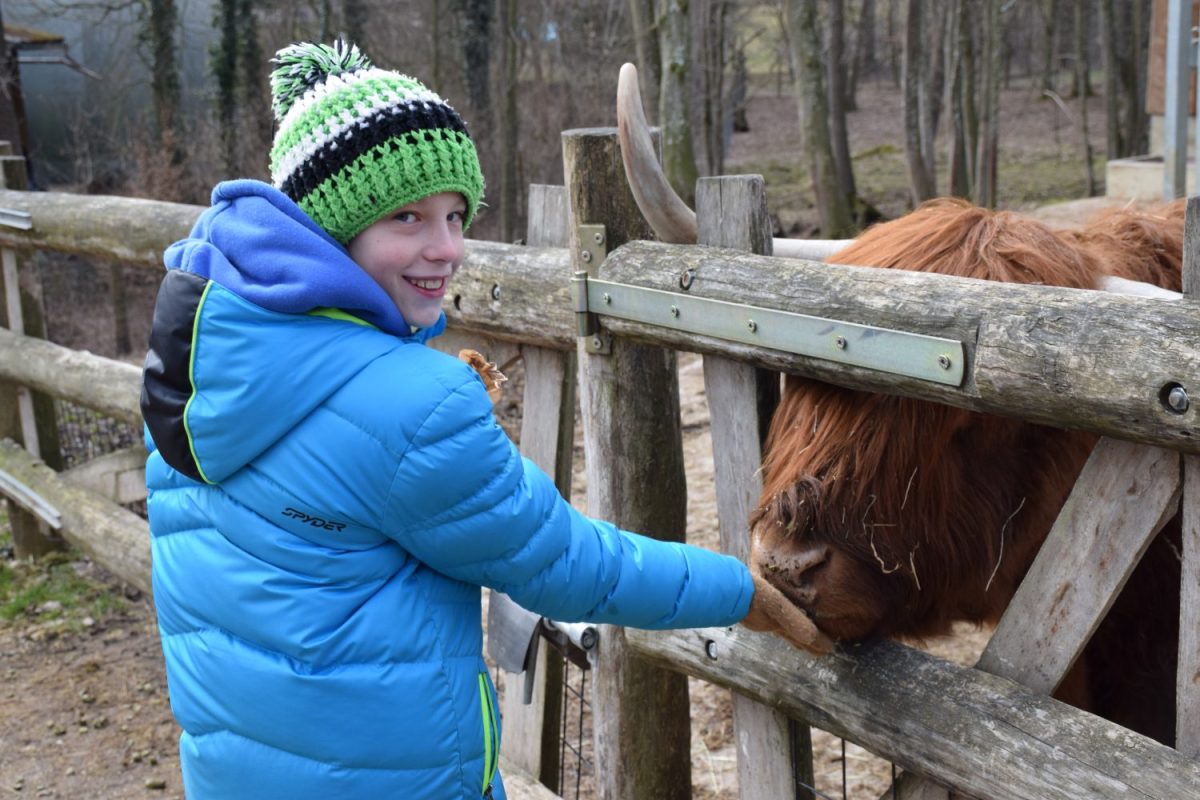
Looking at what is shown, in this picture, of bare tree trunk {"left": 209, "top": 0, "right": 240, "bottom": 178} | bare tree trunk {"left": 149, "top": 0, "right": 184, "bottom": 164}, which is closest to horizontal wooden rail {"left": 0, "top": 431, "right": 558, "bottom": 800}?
bare tree trunk {"left": 209, "top": 0, "right": 240, "bottom": 178}

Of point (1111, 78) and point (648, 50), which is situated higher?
point (648, 50)

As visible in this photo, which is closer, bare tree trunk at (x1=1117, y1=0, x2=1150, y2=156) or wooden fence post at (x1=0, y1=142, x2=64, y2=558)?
wooden fence post at (x1=0, y1=142, x2=64, y2=558)

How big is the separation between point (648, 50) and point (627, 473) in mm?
9382

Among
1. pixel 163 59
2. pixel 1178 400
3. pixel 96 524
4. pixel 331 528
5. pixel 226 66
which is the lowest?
pixel 96 524

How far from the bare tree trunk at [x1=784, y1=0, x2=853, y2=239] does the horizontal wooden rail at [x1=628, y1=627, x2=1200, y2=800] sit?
414 inches

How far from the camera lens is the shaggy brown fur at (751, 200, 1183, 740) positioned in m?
2.32

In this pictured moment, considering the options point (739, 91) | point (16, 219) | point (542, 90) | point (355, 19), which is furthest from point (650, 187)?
point (739, 91)

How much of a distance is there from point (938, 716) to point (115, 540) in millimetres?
4005

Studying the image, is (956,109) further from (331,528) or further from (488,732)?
(331,528)

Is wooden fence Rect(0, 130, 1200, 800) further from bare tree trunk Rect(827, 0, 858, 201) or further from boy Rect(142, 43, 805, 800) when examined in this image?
bare tree trunk Rect(827, 0, 858, 201)

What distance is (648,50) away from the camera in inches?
467

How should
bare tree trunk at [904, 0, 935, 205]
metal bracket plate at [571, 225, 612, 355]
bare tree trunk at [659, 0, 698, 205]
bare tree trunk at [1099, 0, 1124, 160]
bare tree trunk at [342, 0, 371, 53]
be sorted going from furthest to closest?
bare tree trunk at [342, 0, 371, 53]
bare tree trunk at [1099, 0, 1124, 160]
bare tree trunk at [904, 0, 935, 205]
bare tree trunk at [659, 0, 698, 205]
metal bracket plate at [571, 225, 612, 355]

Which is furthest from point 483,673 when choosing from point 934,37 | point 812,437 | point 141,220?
point 934,37

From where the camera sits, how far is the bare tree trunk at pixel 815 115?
40.6 feet
